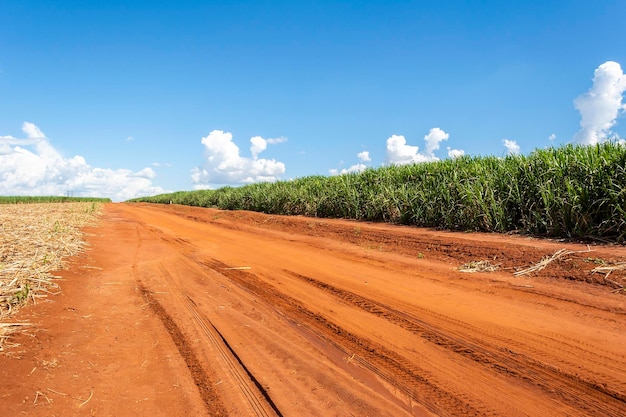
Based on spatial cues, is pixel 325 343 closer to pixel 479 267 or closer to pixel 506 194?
pixel 479 267

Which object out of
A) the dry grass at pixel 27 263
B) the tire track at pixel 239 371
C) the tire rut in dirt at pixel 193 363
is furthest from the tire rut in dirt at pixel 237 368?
the dry grass at pixel 27 263

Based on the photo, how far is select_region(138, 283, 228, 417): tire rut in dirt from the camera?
199 cm

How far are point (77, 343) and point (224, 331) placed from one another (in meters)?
1.10

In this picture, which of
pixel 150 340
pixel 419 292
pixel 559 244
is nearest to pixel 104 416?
pixel 150 340

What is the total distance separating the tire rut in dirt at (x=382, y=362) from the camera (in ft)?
6.55

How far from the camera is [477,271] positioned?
516 centimetres

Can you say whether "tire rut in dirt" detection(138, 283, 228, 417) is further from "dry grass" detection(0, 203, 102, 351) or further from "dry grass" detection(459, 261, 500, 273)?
"dry grass" detection(459, 261, 500, 273)

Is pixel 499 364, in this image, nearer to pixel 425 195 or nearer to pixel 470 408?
pixel 470 408

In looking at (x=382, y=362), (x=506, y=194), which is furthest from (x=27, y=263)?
(x=506, y=194)

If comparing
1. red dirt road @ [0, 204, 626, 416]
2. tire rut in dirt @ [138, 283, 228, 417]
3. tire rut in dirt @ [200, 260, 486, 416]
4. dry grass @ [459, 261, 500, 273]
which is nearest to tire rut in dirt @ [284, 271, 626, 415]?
red dirt road @ [0, 204, 626, 416]

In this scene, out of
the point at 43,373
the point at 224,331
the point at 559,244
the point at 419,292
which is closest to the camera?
the point at 43,373

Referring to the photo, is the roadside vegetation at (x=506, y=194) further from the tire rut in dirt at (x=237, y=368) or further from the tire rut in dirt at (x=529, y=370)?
the tire rut in dirt at (x=237, y=368)

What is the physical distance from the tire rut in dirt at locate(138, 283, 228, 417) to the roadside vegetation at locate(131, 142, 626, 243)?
6.29 meters

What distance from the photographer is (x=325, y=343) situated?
2777 millimetres
